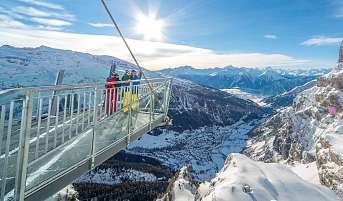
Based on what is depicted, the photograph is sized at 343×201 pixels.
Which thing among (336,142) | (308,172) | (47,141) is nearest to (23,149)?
(47,141)

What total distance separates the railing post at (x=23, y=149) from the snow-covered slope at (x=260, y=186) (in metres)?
47.4

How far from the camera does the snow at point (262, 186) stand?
190ft

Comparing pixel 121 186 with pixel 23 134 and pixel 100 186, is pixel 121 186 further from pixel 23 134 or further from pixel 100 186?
pixel 23 134

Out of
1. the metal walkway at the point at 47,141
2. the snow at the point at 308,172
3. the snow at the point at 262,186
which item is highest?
the metal walkway at the point at 47,141

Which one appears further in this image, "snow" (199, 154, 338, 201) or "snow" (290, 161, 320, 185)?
"snow" (290, 161, 320, 185)

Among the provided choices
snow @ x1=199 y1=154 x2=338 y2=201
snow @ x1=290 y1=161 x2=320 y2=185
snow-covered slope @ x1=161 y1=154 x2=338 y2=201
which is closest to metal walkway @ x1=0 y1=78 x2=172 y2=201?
snow-covered slope @ x1=161 y1=154 x2=338 y2=201

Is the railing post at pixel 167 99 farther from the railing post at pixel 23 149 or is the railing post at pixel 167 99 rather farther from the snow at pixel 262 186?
the snow at pixel 262 186

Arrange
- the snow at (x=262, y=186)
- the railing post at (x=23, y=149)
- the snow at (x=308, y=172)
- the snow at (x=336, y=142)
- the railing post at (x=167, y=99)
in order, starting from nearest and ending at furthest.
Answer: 1. the railing post at (x=23, y=149)
2. the railing post at (x=167, y=99)
3. the snow at (x=262, y=186)
4. the snow at (x=336, y=142)
5. the snow at (x=308, y=172)

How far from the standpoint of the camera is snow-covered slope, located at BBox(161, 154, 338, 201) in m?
57.9

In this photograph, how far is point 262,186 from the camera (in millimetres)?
63156

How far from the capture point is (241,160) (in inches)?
3110

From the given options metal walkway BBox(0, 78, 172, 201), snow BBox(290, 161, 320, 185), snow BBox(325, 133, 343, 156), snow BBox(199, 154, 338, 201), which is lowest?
snow BBox(290, 161, 320, 185)

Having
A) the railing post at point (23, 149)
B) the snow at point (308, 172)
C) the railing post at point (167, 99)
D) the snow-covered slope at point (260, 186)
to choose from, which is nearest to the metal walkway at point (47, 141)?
the railing post at point (23, 149)

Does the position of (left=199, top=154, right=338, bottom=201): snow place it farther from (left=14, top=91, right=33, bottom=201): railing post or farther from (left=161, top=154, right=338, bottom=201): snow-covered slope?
(left=14, top=91, right=33, bottom=201): railing post
